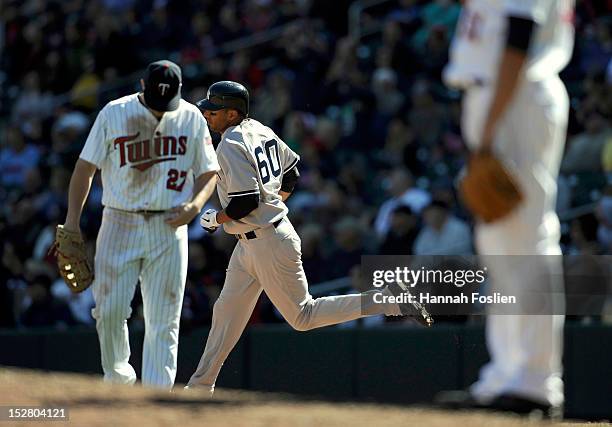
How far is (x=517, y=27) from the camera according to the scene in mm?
3916

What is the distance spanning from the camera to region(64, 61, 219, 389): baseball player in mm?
6668

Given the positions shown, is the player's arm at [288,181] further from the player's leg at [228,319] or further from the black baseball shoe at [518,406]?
the black baseball shoe at [518,406]

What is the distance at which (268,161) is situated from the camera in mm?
7066

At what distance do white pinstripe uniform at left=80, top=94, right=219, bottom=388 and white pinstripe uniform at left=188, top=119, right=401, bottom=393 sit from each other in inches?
16.6

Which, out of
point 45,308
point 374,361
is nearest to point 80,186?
point 374,361

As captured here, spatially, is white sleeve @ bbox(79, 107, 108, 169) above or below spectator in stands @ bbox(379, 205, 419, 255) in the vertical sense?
above

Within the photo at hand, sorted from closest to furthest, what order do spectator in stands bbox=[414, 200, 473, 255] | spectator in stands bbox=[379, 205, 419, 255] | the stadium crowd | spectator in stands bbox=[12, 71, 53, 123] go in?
spectator in stands bbox=[414, 200, 473, 255]
spectator in stands bbox=[379, 205, 419, 255]
the stadium crowd
spectator in stands bbox=[12, 71, 53, 123]

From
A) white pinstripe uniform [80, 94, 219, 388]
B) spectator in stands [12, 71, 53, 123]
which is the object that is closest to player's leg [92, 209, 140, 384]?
white pinstripe uniform [80, 94, 219, 388]

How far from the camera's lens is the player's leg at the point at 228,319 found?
7.11m

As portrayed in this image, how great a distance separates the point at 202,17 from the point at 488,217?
11.2 metres

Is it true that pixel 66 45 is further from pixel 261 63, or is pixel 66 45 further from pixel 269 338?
pixel 269 338

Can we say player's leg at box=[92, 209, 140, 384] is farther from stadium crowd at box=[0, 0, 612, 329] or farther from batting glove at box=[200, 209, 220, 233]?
stadium crowd at box=[0, 0, 612, 329]

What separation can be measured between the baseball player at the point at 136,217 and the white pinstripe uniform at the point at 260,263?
392 millimetres

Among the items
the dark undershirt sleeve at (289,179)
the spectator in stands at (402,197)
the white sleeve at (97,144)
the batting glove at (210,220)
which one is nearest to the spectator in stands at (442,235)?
the spectator in stands at (402,197)
